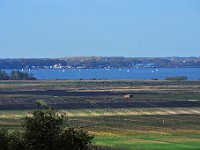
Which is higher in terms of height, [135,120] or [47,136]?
[47,136]

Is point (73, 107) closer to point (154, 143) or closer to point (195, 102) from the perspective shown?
point (195, 102)

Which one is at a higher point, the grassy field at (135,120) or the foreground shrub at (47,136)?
the foreground shrub at (47,136)

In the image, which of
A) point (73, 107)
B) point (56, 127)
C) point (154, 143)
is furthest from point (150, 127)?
point (56, 127)

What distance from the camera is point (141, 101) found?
320ft

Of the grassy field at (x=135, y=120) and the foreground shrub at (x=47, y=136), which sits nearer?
the foreground shrub at (x=47, y=136)

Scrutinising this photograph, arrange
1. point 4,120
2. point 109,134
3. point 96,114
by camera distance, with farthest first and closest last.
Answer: point 96,114 → point 4,120 → point 109,134

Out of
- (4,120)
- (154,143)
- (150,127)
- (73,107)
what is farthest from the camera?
(73,107)

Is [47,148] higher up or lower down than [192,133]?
higher up

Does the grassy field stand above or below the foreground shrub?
below

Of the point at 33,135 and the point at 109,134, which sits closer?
the point at 33,135

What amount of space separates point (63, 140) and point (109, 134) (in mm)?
35353

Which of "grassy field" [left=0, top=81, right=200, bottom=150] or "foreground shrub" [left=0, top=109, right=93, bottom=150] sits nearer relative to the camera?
"foreground shrub" [left=0, top=109, right=93, bottom=150]

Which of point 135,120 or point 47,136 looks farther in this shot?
point 135,120

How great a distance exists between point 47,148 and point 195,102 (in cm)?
7574
